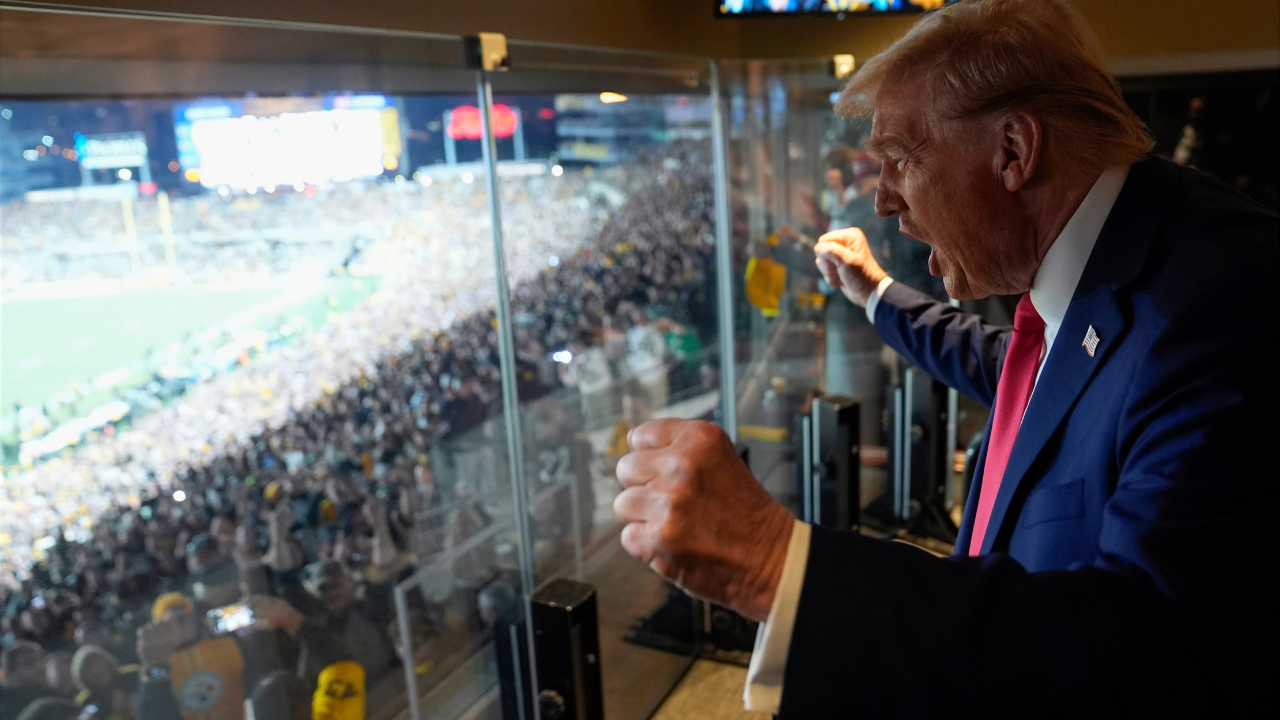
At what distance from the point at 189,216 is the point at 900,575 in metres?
1.71

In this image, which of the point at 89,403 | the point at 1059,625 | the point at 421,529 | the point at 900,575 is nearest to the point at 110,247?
the point at 89,403

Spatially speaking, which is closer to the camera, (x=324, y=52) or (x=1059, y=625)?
(x=1059, y=625)

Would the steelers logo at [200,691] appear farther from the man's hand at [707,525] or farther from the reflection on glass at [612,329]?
the man's hand at [707,525]

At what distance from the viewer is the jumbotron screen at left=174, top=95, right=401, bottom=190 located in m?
1.73

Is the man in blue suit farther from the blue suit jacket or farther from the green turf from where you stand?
the green turf

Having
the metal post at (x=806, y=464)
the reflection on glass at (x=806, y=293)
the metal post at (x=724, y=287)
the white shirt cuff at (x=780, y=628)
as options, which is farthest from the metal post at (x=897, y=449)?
the white shirt cuff at (x=780, y=628)

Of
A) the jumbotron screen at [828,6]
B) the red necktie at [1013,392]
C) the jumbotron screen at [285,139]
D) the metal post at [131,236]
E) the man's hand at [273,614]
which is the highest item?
the jumbotron screen at [828,6]

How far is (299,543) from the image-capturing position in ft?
7.43

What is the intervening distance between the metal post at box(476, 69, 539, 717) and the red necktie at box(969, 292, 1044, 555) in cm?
132

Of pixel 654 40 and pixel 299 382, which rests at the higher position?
pixel 654 40

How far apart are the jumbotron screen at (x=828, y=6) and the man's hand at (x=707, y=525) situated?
322 cm

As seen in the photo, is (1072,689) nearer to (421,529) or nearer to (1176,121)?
(421,529)

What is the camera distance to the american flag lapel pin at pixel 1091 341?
0.87 metres

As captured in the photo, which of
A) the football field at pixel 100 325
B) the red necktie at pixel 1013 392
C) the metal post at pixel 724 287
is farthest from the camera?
the metal post at pixel 724 287
